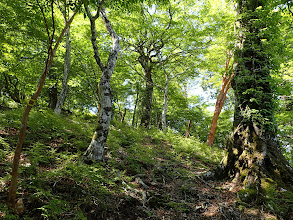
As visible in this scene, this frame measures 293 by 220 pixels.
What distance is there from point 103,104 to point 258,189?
15.3 feet

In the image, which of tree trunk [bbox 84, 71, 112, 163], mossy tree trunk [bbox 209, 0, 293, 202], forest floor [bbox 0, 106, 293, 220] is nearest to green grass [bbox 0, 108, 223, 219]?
forest floor [bbox 0, 106, 293, 220]

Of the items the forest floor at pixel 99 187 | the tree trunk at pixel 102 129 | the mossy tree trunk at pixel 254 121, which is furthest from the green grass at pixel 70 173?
the mossy tree trunk at pixel 254 121

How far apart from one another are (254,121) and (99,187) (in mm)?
4653

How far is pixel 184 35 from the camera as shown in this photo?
11406 mm

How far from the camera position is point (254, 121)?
4.98 meters

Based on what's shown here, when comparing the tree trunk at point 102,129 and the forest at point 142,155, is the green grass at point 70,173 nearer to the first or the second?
the forest at point 142,155

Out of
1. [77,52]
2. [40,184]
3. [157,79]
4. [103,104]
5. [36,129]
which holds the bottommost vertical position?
[40,184]

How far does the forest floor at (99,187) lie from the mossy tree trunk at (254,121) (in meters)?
0.58

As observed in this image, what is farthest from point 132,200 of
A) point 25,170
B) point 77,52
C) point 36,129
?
point 77,52

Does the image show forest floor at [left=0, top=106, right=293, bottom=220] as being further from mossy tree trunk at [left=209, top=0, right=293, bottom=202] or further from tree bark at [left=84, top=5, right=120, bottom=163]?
mossy tree trunk at [left=209, top=0, right=293, bottom=202]

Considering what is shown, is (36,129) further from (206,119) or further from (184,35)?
(206,119)

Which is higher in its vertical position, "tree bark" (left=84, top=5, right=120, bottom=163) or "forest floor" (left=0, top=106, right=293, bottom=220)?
"tree bark" (left=84, top=5, right=120, bottom=163)

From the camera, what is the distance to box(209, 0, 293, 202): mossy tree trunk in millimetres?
4387

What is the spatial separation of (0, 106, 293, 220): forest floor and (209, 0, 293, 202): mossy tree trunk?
58 centimetres
